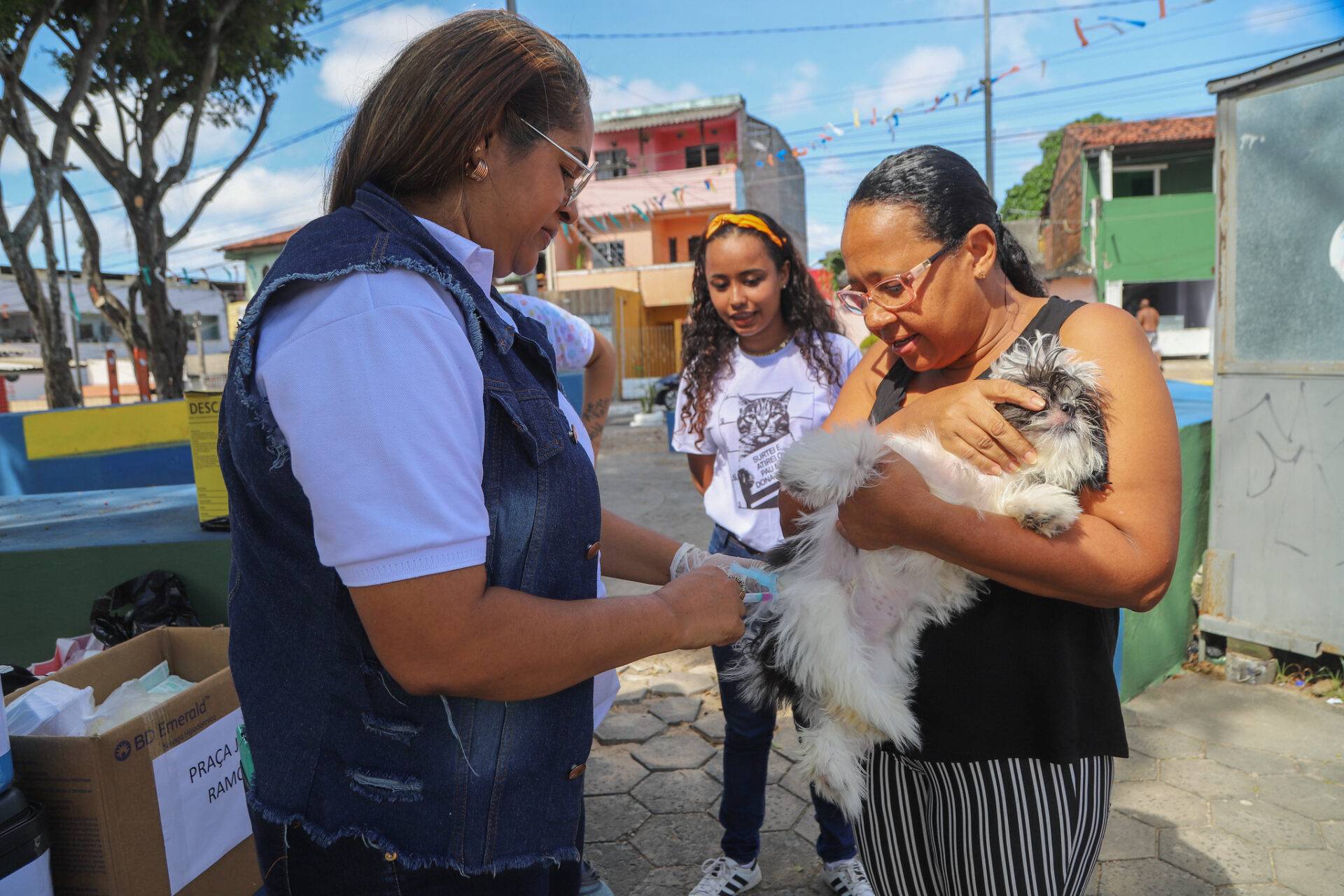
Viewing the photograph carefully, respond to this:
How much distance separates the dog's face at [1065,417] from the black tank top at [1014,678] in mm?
194

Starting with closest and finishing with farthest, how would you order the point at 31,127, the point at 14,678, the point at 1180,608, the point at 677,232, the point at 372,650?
the point at 372,650
the point at 14,678
the point at 1180,608
the point at 31,127
the point at 677,232

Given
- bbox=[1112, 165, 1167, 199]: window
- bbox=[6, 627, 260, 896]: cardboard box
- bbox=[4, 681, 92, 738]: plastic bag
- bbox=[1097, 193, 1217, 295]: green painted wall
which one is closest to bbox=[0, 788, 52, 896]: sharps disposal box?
bbox=[6, 627, 260, 896]: cardboard box

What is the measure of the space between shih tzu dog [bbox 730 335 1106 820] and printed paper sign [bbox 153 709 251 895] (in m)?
1.44

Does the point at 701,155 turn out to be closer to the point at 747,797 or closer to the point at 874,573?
the point at 747,797

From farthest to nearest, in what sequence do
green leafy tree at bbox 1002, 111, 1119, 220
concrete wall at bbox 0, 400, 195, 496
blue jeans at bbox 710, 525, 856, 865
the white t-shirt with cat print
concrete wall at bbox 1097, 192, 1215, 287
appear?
green leafy tree at bbox 1002, 111, 1119, 220 < concrete wall at bbox 1097, 192, 1215, 287 < concrete wall at bbox 0, 400, 195, 496 < the white t-shirt with cat print < blue jeans at bbox 710, 525, 856, 865

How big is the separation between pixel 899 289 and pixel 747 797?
6.04ft

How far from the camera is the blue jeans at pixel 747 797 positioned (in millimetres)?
2676

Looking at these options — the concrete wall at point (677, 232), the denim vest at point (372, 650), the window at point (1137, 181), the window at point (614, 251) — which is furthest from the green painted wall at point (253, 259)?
the denim vest at point (372, 650)

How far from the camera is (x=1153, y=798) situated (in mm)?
3176

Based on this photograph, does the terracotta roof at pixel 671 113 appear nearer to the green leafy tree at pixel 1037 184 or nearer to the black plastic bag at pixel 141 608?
the green leafy tree at pixel 1037 184

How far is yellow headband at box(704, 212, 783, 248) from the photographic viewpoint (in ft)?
9.94

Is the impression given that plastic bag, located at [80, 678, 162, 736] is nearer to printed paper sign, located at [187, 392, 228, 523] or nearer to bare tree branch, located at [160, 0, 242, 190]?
printed paper sign, located at [187, 392, 228, 523]

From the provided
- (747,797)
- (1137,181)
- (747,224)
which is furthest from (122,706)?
(1137,181)

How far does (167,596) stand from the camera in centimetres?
304
